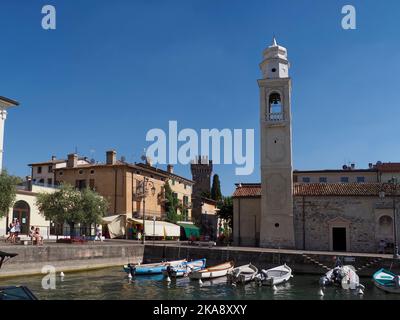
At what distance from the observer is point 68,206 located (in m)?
38.2

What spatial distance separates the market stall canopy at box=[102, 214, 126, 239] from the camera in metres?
49.9

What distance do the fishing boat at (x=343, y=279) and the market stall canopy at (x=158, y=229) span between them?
26994 mm

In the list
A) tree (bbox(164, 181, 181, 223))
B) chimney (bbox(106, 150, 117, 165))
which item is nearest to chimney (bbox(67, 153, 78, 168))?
chimney (bbox(106, 150, 117, 165))

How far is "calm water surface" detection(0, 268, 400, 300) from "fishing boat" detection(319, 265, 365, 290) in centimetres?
67

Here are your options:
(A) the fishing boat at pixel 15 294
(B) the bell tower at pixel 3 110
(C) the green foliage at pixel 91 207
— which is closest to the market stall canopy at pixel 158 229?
(C) the green foliage at pixel 91 207

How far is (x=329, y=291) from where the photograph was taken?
2455 centimetres

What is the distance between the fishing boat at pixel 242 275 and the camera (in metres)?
27.2

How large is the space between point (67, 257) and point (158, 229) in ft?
68.1

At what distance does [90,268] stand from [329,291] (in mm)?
18247

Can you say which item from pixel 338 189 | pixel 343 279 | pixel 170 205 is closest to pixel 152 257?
pixel 343 279

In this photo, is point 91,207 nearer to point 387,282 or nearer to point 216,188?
point 387,282

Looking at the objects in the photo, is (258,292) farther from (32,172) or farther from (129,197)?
(32,172)

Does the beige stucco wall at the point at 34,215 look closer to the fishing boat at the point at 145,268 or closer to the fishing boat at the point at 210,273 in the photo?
the fishing boat at the point at 145,268
